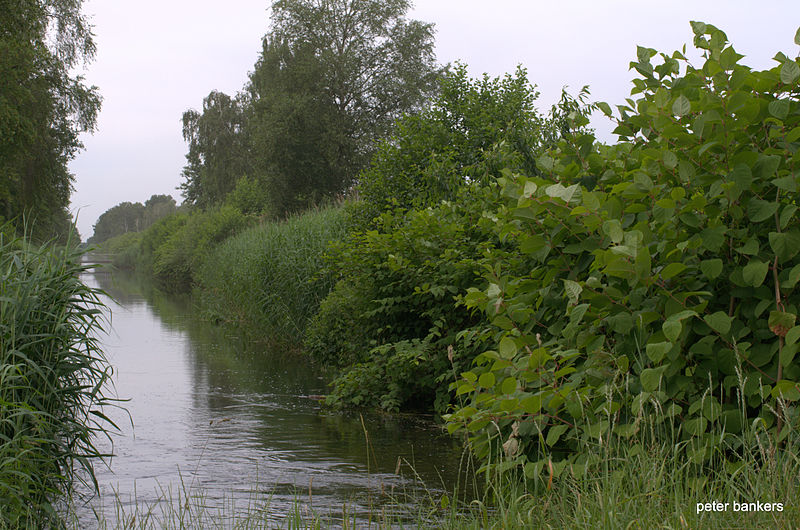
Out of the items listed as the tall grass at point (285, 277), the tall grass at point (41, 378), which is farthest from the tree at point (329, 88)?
the tall grass at point (41, 378)

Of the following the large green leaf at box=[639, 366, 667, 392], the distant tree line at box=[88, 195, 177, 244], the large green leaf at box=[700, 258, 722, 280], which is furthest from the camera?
the distant tree line at box=[88, 195, 177, 244]

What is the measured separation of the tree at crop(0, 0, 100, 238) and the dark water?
9.68 metres

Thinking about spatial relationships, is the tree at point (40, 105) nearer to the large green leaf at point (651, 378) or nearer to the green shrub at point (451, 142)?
the green shrub at point (451, 142)

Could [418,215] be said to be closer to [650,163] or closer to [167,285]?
[650,163]

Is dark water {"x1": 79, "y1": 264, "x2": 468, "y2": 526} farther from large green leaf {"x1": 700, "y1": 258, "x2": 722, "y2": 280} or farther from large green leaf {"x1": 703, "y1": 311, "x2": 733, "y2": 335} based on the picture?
large green leaf {"x1": 700, "y1": 258, "x2": 722, "y2": 280}

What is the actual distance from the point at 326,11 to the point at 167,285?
16481mm

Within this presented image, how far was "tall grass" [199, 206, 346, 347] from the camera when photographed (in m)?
13.2

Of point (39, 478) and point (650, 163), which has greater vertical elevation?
point (650, 163)

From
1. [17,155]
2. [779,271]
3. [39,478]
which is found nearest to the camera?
[779,271]

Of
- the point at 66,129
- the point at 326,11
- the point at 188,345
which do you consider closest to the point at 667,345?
the point at 188,345

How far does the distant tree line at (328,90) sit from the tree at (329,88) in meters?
0.05

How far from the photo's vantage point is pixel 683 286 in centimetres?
382

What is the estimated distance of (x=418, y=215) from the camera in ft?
→ 27.1

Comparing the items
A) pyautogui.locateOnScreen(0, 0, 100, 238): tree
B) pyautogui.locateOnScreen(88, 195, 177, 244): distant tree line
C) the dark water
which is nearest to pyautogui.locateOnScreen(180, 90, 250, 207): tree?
pyautogui.locateOnScreen(0, 0, 100, 238): tree
